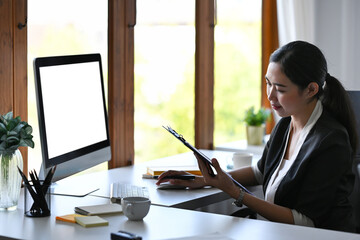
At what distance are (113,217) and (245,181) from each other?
2.81ft

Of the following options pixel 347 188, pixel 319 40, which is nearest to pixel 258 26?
pixel 319 40

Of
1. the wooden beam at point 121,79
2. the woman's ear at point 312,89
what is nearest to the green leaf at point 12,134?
the wooden beam at point 121,79

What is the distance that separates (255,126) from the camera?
3.76 metres

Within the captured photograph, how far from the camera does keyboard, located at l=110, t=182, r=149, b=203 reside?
213cm

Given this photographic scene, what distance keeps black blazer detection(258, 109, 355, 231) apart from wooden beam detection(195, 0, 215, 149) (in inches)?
57.6

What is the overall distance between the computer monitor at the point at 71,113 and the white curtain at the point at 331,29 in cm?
205

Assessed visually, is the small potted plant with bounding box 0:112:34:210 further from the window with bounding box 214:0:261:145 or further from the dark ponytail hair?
the window with bounding box 214:0:261:145

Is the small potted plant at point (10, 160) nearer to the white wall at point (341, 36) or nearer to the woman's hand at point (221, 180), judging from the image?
the woman's hand at point (221, 180)

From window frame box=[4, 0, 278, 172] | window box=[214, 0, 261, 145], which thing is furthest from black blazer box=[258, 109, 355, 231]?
window box=[214, 0, 261, 145]

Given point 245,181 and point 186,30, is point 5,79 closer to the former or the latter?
point 245,181

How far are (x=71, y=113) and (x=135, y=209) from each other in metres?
0.58

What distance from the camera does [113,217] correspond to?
1891mm

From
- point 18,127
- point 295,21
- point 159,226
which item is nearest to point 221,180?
point 159,226

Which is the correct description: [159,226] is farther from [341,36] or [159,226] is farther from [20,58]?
[341,36]
